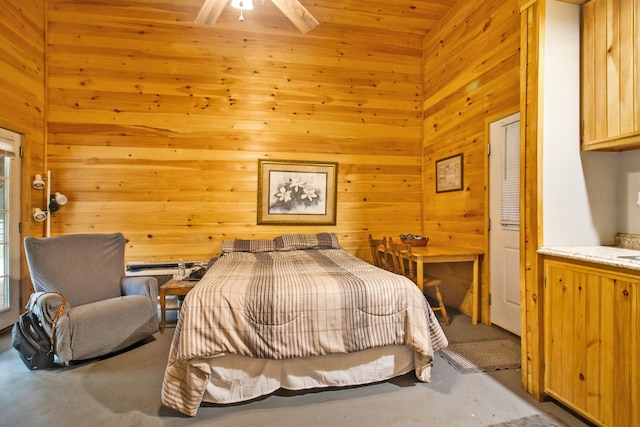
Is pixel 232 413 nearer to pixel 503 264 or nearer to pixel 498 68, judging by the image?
pixel 503 264

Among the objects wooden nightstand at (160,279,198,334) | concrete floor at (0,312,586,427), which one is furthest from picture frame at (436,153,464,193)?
wooden nightstand at (160,279,198,334)

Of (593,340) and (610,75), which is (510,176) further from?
(593,340)

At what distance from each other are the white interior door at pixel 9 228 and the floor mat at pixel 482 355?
162 inches

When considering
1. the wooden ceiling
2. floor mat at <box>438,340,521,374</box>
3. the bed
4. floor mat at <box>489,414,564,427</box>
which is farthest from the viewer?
the wooden ceiling

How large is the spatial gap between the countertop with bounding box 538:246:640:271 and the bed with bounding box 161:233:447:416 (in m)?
0.84

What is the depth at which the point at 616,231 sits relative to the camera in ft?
6.78

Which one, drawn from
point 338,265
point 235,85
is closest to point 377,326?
point 338,265

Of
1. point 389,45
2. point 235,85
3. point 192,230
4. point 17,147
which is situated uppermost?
point 389,45

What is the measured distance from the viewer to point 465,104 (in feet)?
11.9

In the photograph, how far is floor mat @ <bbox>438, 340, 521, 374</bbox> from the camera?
2379mm

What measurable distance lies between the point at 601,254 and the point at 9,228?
4834mm

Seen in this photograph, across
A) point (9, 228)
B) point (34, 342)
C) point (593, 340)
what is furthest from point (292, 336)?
point (9, 228)

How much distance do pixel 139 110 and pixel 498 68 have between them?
402 centimetres

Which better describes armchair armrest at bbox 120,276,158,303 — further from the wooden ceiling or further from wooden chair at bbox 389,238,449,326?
the wooden ceiling
